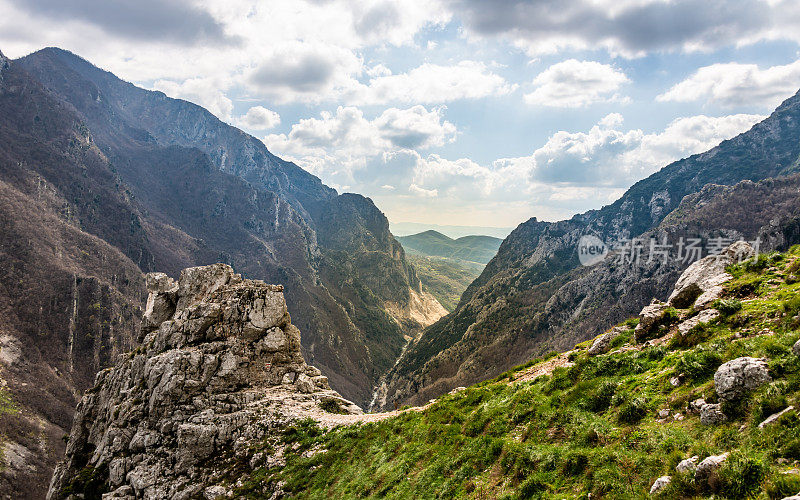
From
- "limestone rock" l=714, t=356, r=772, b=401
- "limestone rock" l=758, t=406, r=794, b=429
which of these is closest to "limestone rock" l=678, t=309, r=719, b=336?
"limestone rock" l=714, t=356, r=772, b=401

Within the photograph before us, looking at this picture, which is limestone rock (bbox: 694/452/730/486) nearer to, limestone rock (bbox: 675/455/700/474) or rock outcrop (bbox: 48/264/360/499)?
limestone rock (bbox: 675/455/700/474)

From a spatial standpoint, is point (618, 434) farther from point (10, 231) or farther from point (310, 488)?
point (10, 231)

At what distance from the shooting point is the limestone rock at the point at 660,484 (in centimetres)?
800

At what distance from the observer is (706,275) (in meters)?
23.8

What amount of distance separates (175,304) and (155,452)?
23.5 metres

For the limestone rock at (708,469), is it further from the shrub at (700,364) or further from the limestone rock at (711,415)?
the shrub at (700,364)

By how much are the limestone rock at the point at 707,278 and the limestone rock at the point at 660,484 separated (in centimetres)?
1437

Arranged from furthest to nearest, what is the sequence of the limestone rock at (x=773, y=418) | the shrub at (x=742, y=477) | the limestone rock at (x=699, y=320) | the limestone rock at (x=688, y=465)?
the limestone rock at (x=699, y=320) → the limestone rock at (x=773, y=418) → the limestone rock at (x=688, y=465) → the shrub at (x=742, y=477)

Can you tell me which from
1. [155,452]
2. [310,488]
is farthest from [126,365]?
[310,488]

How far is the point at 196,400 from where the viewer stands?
33156 mm

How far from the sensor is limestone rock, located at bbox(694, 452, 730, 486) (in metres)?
7.34

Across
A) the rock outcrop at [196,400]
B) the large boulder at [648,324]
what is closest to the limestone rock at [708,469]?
the large boulder at [648,324]

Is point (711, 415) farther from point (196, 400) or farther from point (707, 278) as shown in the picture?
point (196, 400)

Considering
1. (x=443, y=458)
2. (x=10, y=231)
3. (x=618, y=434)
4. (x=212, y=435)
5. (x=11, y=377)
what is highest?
(x=10, y=231)
